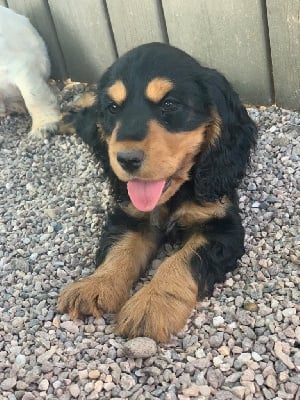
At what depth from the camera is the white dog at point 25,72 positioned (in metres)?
4.64

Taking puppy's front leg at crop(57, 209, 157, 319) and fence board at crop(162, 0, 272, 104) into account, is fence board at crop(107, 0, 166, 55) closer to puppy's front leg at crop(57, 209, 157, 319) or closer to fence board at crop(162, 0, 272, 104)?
fence board at crop(162, 0, 272, 104)

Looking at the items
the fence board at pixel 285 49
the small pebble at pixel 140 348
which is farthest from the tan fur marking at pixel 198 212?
the fence board at pixel 285 49

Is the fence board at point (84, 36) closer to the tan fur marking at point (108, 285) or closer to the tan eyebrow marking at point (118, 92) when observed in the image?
the tan eyebrow marking at point (118, 92)

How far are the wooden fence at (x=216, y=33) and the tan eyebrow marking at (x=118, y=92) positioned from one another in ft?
4.57

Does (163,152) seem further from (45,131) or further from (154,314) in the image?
(45,131)

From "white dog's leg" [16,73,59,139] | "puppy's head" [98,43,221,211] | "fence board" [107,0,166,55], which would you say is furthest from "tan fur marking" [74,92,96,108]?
"puppy's head" [98,43,221,211]

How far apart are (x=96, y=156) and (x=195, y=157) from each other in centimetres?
62

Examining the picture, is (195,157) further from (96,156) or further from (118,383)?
(118,383)

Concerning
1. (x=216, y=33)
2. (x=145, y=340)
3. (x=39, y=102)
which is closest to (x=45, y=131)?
(x=39, y=102)

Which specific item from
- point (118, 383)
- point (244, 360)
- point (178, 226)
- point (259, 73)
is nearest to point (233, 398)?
point (244, 360)

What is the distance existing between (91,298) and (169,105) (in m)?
0.86

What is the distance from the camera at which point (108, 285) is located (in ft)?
8.99

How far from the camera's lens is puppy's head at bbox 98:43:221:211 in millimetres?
2615

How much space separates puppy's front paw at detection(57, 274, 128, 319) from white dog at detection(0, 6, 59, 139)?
200 centimetres
